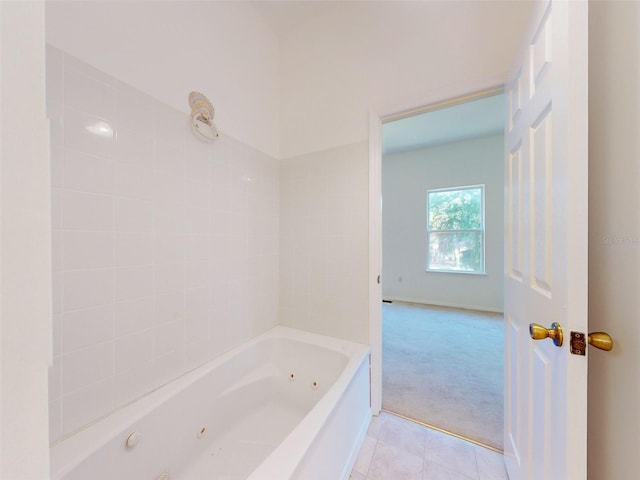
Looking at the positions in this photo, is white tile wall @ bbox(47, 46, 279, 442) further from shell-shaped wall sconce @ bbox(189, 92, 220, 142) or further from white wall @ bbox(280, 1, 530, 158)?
white wall @ bbox(280, 1, 530, 158)

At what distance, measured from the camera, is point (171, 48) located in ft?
3.88

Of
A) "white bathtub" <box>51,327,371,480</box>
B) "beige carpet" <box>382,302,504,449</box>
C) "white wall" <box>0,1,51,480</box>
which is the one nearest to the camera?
"white wall" <box>0,1,51,480</box>

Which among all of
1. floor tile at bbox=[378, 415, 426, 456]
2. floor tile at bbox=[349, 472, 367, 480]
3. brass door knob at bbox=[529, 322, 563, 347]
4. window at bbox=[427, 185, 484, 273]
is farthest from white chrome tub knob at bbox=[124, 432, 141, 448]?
window at bbox=[427, 185, 484, 273]

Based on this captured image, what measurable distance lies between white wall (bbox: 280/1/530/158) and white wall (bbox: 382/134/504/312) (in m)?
2.84

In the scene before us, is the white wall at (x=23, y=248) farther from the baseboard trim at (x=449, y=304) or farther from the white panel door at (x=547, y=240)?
the baseboard trim at (x=449, y=304)

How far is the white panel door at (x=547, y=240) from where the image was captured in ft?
1.99

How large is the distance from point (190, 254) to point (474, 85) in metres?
1.78

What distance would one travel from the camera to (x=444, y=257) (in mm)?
4086

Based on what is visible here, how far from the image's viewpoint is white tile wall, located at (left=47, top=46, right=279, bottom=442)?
2.82 ft

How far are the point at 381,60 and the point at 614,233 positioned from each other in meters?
1.52

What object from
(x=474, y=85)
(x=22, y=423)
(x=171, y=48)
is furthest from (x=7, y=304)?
(x=474, y=85)

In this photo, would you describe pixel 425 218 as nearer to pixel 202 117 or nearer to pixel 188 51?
pixel 202 117

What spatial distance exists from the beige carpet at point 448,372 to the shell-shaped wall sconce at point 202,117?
206cm

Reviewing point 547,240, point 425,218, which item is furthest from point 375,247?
point 425,218
